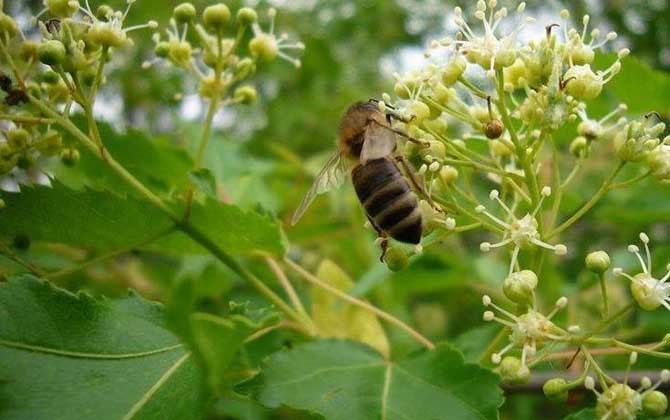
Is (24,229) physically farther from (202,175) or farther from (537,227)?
(537,227)

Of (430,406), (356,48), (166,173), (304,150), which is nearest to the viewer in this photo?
(430,406)

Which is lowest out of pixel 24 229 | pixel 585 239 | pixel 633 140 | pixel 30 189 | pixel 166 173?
pixel 585 239

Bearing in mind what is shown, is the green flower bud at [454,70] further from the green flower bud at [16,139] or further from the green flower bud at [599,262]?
the green flower bud at [16,139]

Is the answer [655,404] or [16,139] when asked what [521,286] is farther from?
[16,139]

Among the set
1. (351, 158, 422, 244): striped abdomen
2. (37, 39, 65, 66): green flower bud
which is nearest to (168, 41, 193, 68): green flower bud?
(37, 39, 65, 66): green flower bud

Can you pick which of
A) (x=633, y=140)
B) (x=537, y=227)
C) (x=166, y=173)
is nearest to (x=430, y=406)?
(x=537, y=227)

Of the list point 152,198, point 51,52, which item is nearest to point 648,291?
point 152,198

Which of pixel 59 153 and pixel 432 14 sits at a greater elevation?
pixel 59 153
